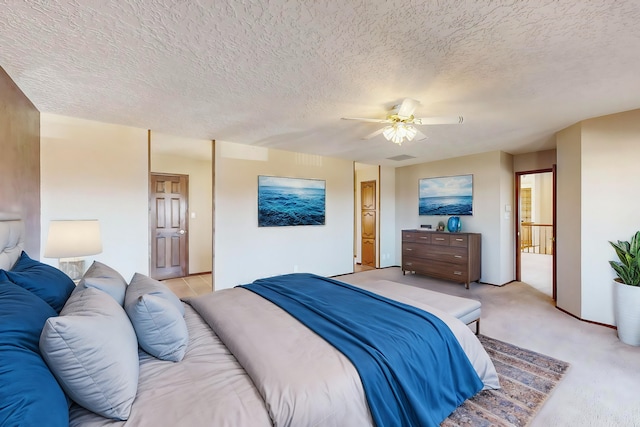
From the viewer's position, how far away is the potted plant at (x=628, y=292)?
2730 millimetres

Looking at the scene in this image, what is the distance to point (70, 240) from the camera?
247 centimetres

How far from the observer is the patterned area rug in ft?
5.74

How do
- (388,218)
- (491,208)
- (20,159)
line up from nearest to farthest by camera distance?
(20,159)
(491,208)
(388,218)

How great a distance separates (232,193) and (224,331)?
306 cm

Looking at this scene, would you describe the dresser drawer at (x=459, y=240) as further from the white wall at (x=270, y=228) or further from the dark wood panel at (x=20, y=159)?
the dark wood panel at (x=20, y=159)

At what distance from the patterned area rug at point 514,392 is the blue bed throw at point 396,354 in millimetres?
150

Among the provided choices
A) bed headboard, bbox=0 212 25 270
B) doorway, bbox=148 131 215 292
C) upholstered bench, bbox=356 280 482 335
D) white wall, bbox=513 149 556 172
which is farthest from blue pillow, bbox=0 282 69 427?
white wall, bbox=513 149 556 172

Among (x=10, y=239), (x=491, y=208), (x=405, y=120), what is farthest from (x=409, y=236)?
(x=10, y=239)

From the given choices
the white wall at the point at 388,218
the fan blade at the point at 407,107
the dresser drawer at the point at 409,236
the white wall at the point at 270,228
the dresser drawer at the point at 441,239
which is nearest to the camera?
the fan blade at the point at 407,107

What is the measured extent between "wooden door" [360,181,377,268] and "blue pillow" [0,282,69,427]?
5943 mm

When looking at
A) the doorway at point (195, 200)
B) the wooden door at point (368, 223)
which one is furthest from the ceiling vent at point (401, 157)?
the doorway at point (195, 200)

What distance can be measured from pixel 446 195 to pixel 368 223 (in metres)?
1.89

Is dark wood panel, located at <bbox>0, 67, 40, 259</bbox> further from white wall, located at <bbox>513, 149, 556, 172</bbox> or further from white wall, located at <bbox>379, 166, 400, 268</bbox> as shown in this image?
white wall, located at <bbox>513, 149, 556, 172</bbox>

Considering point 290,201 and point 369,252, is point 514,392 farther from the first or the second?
point 369,252
